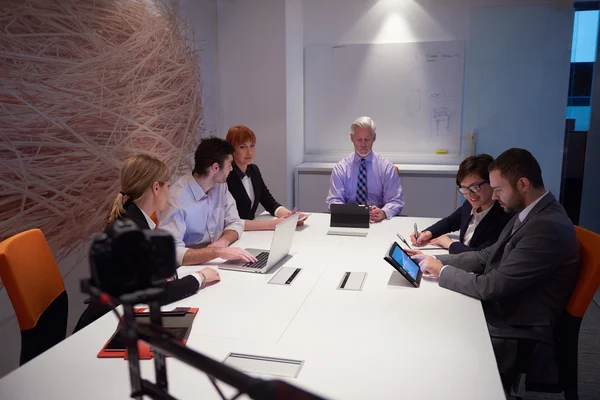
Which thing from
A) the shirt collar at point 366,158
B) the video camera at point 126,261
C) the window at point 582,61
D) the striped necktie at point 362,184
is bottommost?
the striped necktie at point 362,184

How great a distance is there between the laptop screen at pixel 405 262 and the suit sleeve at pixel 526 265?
291 millimetres

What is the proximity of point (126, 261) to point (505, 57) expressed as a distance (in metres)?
4.99

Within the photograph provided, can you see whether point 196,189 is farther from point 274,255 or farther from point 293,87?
point 293,87

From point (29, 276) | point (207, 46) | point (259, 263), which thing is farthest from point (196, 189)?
point (207, 46)

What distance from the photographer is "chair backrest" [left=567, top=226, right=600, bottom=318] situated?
192cm

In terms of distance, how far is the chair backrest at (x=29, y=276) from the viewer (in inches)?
73.0

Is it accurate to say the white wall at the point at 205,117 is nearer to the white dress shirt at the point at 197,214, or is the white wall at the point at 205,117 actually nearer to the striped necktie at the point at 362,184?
the white dress shirt at the point at 197,214

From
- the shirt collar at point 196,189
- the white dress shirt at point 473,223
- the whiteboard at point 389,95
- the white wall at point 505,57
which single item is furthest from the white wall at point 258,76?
the white dress shirt at point 473,223

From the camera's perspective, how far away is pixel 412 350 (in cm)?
157

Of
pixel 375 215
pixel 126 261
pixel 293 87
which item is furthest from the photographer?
pixel 293 87

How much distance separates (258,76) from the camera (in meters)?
4.85

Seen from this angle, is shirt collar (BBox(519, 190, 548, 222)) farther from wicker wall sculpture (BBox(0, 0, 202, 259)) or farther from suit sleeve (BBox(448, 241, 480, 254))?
wicker wall sculpture (BBox(0, 0, 202, 259))

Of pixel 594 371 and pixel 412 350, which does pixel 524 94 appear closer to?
pixel 594 371

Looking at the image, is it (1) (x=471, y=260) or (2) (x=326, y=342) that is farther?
(1) (x=471, y=260)
